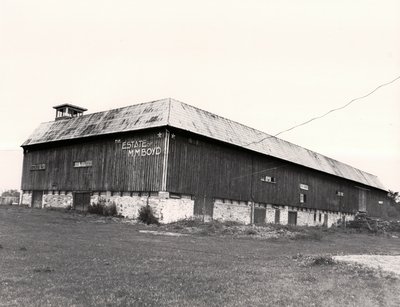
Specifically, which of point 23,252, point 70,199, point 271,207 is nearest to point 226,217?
point 271,207

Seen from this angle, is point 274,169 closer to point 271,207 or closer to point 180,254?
point 271,207

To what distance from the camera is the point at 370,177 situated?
67.4 m

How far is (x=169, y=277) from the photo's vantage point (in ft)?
36.0

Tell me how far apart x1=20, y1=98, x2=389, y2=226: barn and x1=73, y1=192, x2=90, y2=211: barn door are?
8 cm

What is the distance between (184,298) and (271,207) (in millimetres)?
34173

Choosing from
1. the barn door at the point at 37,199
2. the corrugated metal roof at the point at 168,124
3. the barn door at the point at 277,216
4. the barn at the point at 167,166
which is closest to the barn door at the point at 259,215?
the barn at the point at 167,166

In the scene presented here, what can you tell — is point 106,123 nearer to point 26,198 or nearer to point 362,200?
point 26,198

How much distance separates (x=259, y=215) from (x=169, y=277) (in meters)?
30.2

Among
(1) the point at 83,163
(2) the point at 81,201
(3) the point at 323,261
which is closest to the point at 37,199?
(2) the point at 81,201

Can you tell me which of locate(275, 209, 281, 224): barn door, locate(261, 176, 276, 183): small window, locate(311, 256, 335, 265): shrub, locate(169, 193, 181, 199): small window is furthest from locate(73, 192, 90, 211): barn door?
locate(311, 256, 335, 265): shrub

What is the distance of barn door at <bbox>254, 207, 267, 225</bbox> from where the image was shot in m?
39.9

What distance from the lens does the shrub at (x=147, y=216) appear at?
30.2 metres

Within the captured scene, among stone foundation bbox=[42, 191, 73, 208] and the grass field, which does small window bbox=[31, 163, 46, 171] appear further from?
the grass field

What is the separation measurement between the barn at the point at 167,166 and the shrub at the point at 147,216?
19.7 inches
